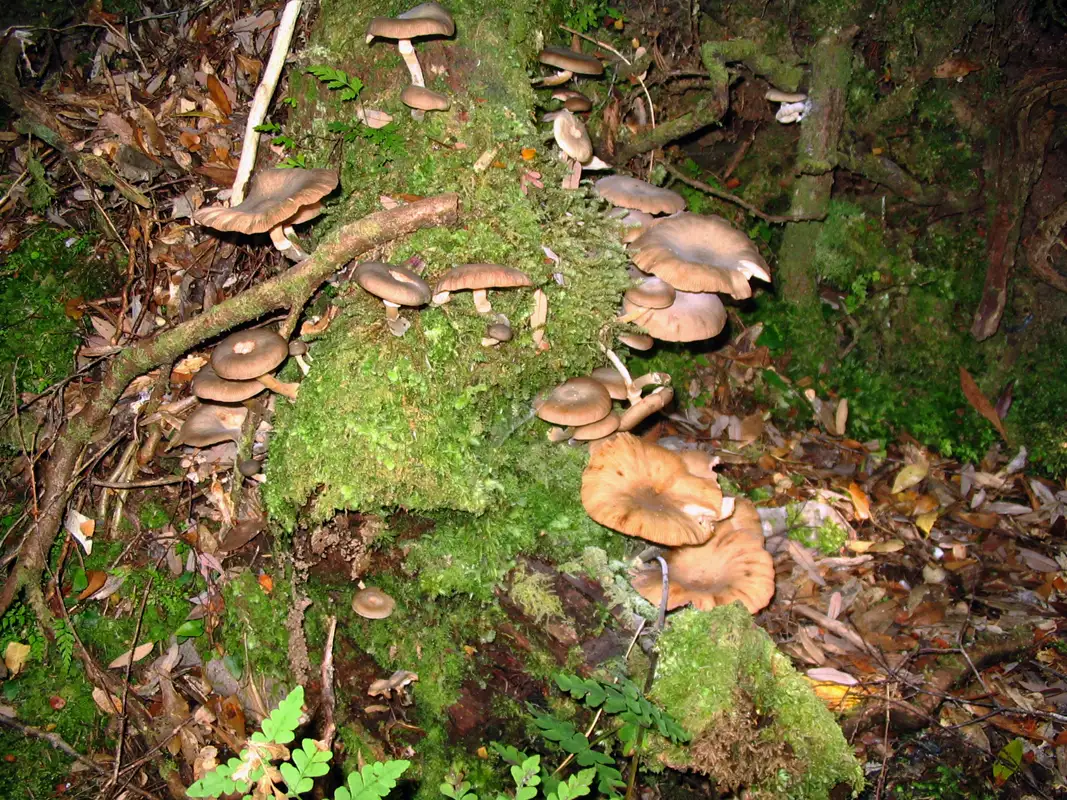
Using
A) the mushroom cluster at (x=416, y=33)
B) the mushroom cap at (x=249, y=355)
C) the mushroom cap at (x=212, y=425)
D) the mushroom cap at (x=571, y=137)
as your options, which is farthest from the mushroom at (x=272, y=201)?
the mushroom cap at (x=571, y=137)

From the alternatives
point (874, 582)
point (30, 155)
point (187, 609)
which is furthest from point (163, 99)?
point (874, 582)

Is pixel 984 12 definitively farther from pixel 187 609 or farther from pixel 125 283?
pixel 187 609

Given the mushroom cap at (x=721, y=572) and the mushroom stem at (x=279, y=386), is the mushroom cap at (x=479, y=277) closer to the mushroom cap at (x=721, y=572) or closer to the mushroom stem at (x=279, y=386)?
the mushroom stem at (x=279, y=386)

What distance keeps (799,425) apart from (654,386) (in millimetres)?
2357

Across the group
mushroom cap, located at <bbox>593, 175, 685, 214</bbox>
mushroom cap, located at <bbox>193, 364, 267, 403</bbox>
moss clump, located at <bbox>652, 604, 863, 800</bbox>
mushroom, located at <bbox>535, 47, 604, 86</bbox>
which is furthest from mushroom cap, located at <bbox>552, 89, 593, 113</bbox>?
moss clump, located at <bbox>652, 604, 863, 800</bbox>

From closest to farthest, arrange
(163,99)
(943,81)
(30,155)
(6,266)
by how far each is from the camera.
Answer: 1. (6,266)
2. (30,155)
3. (163,99)
4. (943,81)

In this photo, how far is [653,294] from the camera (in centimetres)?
421

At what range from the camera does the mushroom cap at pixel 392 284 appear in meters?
3.24

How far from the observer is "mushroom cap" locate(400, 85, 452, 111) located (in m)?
4.00

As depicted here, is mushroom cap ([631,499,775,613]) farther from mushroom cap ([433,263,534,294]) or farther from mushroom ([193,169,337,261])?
mushroom ([193,169,337,261])

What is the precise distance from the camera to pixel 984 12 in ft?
17.9

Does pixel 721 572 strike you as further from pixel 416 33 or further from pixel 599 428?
pixel 416 33

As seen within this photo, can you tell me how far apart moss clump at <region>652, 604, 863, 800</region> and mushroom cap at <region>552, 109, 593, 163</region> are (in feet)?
9.86

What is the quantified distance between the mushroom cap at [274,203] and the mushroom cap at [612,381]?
1.98 m
